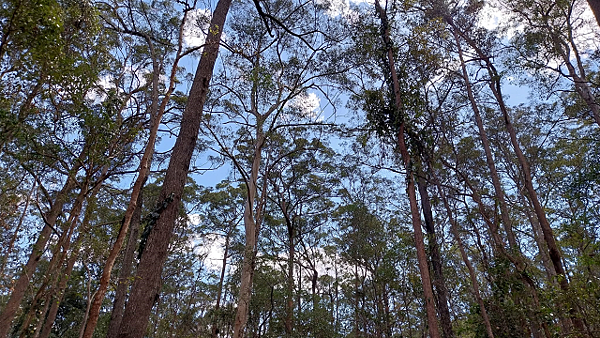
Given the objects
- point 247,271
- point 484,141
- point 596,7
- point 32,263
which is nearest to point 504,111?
point 484,141

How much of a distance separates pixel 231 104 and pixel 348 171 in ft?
15.9

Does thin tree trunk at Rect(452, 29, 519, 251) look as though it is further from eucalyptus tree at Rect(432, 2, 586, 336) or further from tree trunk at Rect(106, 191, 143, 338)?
tree trunk at Rect(106, 191, 143, 338)

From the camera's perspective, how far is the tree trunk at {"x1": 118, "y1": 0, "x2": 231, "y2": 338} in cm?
330

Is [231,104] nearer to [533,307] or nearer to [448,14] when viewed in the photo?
[448,14]

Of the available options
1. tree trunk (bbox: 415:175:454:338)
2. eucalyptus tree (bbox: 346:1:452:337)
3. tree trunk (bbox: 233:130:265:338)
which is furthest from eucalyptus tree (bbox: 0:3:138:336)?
tree trunk (bbox: 415:175:454:338)

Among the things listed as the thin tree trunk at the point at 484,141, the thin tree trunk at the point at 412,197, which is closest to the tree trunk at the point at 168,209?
the thin tree trunk at the point at 412,197

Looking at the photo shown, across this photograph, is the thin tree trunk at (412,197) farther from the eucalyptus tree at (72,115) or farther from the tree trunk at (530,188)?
the eucalyptus tree at (72,115)

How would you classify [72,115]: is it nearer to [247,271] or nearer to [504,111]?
[247,271]

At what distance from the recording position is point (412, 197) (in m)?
5.67

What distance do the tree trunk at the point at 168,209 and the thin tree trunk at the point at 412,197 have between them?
135 inches

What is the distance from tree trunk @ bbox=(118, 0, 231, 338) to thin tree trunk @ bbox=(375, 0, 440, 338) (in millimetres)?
3420

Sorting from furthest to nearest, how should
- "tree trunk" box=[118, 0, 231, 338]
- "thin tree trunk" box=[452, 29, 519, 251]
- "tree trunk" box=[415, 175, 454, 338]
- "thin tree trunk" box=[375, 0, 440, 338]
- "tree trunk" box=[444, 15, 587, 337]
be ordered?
1. "thin tree trunk" box=[452, 29, 519, 251]
2. "tree trunk" box=[415, 175, 454, 338]
3. "tree trunk" box=[444, 15, 587, 337]
4. "thin tree trunk" box=[375, 0, 440, 338]
5. "tree trunk" box=[118, 0, 231, 338]

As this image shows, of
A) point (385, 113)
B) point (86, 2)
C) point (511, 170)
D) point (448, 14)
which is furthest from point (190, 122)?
point (511, 170)

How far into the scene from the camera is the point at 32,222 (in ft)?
32.9
